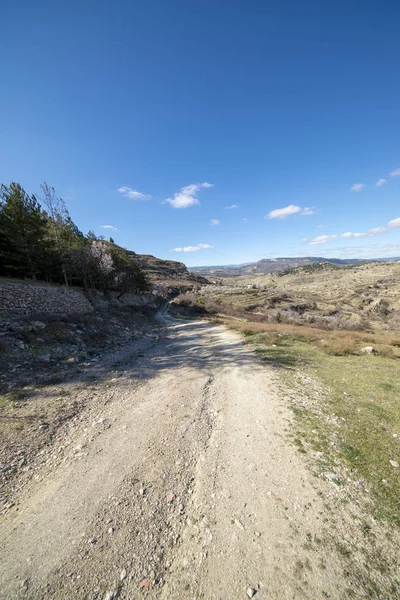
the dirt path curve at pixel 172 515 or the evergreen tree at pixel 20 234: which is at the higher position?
the evergreen tree at pixel 20 234

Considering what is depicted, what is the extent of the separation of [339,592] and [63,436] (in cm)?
741

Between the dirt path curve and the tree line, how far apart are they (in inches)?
1034

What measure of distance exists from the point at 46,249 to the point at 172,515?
31752mm

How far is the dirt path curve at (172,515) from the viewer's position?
3.38 metres

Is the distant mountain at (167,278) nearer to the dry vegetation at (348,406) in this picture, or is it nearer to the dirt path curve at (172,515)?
the dry vegetation at (348,406)

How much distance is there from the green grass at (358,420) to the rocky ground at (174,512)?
671mm

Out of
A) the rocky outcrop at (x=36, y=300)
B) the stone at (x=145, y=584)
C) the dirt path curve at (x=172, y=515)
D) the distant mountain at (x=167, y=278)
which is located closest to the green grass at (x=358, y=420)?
the dirt path curve at (x=172, y=515)

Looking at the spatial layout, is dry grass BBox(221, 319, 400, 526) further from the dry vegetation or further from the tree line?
the tree line

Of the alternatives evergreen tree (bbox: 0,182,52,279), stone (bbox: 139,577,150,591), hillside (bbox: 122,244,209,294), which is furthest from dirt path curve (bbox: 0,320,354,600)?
hillside (bbox: 122,244,209,294)

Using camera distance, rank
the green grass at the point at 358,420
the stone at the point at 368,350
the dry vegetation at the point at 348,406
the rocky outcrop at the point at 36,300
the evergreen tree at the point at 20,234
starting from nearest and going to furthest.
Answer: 1. the green grass at the point at 358,420
2. the dry vegetation at the point at 348,406
3. the stone at the point at 368,350
4. the rocky outcrop at the point at 36,300
5. the evergreen tree at the point at 20,234

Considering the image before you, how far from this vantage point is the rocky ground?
338 cm

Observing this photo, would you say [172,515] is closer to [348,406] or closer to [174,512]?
[174,512]

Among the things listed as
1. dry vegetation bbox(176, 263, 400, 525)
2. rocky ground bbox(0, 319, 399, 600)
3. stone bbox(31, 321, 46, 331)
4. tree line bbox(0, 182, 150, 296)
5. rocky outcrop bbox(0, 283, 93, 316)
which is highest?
tree line bbox(0, 182, 150, 296)

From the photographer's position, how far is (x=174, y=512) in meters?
4.58
